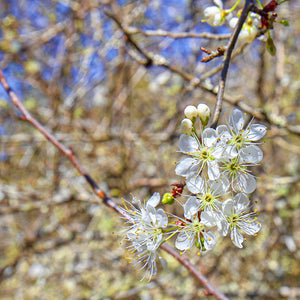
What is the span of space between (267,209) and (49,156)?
7.11ft

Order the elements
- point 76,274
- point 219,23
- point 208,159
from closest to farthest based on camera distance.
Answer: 1. point 208,159
2. point 219,23
3. point 76,274


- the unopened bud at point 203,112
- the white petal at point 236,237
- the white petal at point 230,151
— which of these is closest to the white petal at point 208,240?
the white petal at point 236,237

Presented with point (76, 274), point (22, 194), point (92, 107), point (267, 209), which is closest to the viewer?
point (22, 194)

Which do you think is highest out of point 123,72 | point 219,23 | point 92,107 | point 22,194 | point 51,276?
point 219,23

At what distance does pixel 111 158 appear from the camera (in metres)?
3.45

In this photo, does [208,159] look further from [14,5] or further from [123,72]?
[14,5]

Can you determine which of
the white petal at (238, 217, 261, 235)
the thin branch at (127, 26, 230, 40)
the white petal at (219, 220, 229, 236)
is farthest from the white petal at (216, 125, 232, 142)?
the thin branch at (127, 26, 230, 40)

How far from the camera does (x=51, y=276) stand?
133 inches

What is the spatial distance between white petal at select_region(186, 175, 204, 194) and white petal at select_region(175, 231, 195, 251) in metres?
0.15

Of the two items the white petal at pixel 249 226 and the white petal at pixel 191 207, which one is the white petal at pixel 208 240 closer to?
the white petal at pixel 191 207

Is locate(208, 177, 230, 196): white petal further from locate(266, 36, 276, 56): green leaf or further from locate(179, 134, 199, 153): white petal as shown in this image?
locate(266, 36, 276, 56): green leaf

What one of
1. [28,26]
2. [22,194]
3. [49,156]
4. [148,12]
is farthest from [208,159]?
[28,26]

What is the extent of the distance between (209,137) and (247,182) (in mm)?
181

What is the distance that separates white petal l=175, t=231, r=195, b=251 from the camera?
89 centimetres
